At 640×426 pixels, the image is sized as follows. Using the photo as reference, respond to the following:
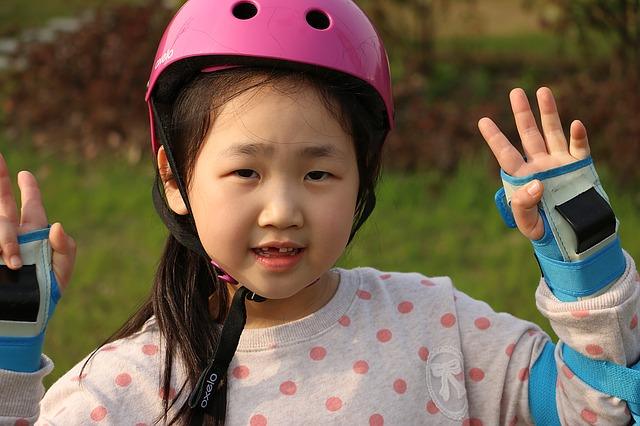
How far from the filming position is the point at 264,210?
250cm

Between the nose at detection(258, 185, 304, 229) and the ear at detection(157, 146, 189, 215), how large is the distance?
0.39m

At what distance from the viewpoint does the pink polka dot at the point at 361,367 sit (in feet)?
8.91

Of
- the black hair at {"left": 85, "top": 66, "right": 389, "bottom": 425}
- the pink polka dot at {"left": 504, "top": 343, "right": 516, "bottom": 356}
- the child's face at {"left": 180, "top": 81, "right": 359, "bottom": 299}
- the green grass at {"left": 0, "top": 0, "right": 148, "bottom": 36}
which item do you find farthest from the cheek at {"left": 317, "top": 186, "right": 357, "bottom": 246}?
the green grass at {"left": 0, "top": 0, "right": 148, "bottom": 36}

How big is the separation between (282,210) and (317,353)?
449 millimetres

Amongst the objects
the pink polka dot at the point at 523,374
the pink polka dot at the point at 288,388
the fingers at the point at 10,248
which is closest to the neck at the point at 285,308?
the pink polka dot at the point at 288,388

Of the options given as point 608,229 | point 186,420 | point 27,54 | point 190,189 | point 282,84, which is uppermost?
point 27,54

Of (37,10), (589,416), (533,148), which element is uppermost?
(37,10)

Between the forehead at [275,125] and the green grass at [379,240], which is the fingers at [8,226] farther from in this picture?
the green grass at [379,240]

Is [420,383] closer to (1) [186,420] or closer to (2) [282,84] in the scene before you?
(1) [186,420]

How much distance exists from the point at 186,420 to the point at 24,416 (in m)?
0.37

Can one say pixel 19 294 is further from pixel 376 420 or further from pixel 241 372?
pixel 376 420

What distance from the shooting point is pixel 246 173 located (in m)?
2.54

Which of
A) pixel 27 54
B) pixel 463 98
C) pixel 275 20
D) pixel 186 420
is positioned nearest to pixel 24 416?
pixel 186 420

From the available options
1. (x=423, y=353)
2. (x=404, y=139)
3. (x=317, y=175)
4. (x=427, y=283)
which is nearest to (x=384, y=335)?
(x=423, y=353)
